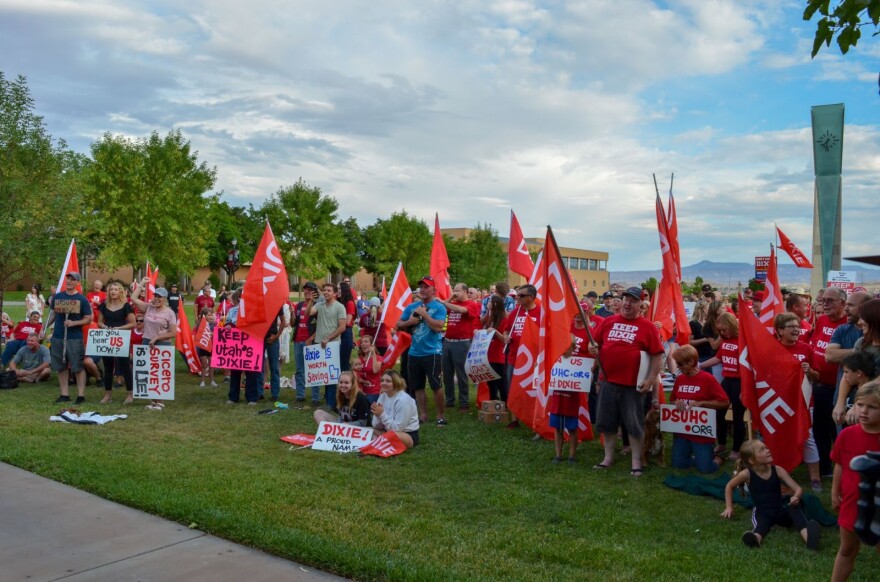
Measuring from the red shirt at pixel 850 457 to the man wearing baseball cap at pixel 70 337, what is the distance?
1071 cm

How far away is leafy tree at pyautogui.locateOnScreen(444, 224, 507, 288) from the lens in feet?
245

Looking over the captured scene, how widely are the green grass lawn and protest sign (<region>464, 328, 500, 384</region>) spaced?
3.38ft

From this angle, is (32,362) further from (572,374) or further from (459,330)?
(572,374)

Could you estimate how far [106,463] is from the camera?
25.1 feet

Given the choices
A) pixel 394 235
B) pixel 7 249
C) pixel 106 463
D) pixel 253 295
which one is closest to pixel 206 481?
pixel 106 463

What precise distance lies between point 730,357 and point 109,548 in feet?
22.6

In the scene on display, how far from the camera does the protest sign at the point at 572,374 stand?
838 centimetres

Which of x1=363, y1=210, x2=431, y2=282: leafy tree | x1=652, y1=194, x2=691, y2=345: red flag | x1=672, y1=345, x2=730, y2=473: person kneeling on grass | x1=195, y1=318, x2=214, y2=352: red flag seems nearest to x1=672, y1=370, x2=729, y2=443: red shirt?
x1=672, y1=345, x2=730, y2=473: person kneeling on grass

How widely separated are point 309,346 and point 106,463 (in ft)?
13.9

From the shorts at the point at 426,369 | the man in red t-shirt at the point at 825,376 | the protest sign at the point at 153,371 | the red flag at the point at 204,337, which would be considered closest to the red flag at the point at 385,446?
the shorts at the point at 426,369

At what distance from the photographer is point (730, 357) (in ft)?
29.0

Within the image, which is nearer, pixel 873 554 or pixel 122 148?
pixel 873 554

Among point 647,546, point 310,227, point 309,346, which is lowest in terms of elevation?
point 647,546

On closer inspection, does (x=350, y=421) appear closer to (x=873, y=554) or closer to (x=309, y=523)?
(x=309, y=523)
